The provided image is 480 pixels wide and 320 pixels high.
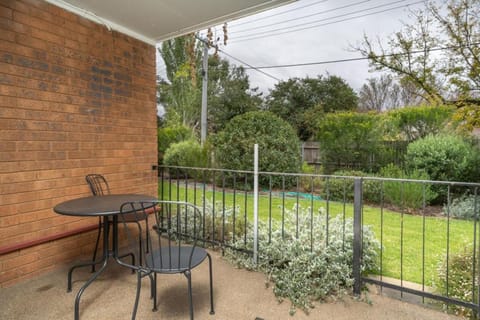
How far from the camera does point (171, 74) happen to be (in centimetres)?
1458

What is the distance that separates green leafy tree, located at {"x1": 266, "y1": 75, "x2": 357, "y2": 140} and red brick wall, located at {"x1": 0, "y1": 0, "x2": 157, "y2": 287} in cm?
1166

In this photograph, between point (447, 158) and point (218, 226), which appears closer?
point (218, 226)

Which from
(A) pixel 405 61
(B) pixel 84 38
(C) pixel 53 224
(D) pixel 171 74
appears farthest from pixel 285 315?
(D) pixel 171 74

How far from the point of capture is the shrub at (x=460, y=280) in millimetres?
1883

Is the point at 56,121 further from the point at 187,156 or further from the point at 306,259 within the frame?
the point at 187,156

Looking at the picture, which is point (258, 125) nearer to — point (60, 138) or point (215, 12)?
point (215, 12)

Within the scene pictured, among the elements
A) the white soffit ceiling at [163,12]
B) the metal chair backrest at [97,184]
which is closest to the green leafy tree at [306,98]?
the white soffit ceiling at [163,12]

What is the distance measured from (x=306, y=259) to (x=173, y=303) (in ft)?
3.58

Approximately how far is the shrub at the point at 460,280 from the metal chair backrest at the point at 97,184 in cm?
304

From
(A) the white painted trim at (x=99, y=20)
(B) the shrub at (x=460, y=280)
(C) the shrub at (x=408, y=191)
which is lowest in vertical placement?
(B) the shrub at (x=460, y=280)

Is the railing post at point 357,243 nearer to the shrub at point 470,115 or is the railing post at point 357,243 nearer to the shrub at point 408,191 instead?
the shrub at point 408,191

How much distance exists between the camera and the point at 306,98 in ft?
50.4

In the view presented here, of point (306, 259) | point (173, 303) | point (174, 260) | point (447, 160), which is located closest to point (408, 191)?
point (447, 160)

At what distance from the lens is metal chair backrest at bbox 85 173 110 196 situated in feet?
8.71
